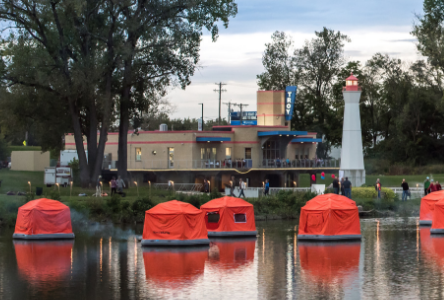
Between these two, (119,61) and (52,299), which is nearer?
(52,299)

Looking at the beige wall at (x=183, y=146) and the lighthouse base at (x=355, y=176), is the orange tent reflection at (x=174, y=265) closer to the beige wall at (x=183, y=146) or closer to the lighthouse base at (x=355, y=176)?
the lighthouse base at (x=355, y=176)

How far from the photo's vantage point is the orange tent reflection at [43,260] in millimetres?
21183

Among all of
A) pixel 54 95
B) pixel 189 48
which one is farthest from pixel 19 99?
pixel 189 48

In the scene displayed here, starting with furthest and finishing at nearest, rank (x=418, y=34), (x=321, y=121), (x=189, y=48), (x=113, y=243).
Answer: (x=321, y=121) < (x=418, y=34) < (x=189, y=48) < (x=113, y=243)

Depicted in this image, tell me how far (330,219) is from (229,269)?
8545mm

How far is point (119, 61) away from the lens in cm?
4762

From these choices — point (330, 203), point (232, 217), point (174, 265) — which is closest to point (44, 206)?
point (232, 217)

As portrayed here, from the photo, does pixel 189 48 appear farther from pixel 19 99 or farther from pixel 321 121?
pixel 321 121

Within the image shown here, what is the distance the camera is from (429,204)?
119 feet

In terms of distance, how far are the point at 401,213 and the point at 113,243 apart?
76.4 feet

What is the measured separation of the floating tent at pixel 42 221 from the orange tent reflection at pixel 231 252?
23.2 ft

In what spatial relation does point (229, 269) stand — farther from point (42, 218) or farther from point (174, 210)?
point (42, 218)

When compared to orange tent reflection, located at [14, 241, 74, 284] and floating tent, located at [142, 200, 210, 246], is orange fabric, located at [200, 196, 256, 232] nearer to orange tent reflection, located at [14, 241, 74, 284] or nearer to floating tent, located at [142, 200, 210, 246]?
floating tent, located at [142, 200, 210, 246]

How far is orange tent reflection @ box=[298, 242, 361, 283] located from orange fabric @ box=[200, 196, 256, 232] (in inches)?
135
